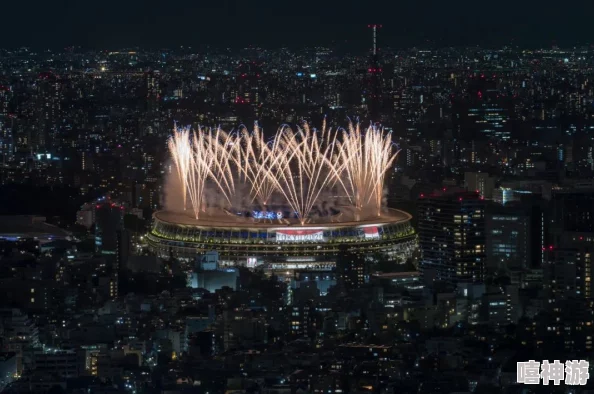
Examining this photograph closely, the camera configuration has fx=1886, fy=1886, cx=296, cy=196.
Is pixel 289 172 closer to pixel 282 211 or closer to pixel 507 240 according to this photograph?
pixel 282 211

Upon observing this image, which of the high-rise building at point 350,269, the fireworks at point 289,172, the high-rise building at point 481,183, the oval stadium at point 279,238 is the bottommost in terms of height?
the high-rise building at point 350,269

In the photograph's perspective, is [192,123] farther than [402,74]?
No

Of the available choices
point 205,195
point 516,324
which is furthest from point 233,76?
point 516,324

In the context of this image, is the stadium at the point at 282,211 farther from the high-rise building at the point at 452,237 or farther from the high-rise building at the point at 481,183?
the high-rise building at the point at 481,183

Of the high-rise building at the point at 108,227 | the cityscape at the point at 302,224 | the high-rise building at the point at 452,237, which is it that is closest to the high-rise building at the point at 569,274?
the cityscape at the point at 302,224

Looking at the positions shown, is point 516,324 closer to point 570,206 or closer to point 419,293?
point 419,293

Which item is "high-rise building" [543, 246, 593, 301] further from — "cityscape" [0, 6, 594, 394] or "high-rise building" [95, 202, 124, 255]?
"high-rise building" [95, 202, 124, 255]
